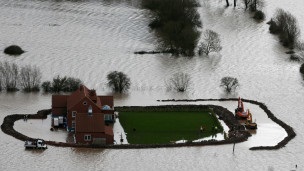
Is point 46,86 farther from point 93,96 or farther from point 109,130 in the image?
point 109,130

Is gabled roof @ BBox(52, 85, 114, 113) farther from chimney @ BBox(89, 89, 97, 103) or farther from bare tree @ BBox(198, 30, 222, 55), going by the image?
bare tree @ BBox(198, 30, 222, 55)

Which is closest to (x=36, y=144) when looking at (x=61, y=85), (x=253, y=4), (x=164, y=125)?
(x=164, y=125)

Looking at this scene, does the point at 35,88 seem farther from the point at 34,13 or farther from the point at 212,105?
the point at 34,13

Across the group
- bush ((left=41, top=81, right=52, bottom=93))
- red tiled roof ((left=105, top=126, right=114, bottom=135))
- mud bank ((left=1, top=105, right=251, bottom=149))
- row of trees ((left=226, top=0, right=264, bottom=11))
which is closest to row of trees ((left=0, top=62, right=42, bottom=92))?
bush ((left=41, top=81, right=52, bottom=93))

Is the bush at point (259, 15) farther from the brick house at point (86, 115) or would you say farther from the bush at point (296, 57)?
the brick house at point (86, 115)

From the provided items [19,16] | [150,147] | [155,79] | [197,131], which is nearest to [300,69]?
[155,79]

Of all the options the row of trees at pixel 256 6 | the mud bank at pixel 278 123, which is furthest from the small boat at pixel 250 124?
the row of trees at pixel 256 6
